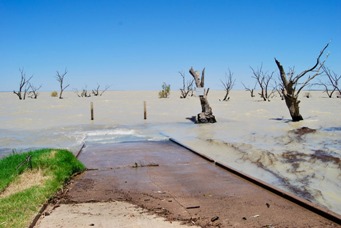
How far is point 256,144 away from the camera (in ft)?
43.1

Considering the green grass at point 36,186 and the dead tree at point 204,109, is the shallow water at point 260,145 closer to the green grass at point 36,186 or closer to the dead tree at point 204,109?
the dead tree at point 204,109

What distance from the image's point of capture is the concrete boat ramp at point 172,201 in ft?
16.5

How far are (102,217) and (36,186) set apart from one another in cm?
194

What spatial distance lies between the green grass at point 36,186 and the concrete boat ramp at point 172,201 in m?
0.20

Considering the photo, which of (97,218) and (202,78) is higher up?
(202,78)

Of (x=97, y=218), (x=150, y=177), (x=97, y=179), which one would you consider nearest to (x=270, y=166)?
(x=150, y=177)

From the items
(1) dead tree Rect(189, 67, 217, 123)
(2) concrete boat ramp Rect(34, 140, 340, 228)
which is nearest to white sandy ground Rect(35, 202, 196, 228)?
(2) concrete boat ramp Rect(34, 140, 340, 228)

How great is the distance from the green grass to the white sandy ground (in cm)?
30

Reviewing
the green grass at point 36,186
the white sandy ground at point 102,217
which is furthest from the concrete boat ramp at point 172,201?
the green grass at point 36,186

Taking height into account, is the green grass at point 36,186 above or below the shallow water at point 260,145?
above

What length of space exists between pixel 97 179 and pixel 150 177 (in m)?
1.04

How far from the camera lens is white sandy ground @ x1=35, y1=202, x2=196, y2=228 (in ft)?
16.2

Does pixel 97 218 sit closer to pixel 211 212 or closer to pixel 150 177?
pixel 211 212

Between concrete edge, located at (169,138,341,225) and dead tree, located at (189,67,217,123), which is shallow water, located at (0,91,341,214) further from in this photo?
dead tree, located at (189,67,217,123)
